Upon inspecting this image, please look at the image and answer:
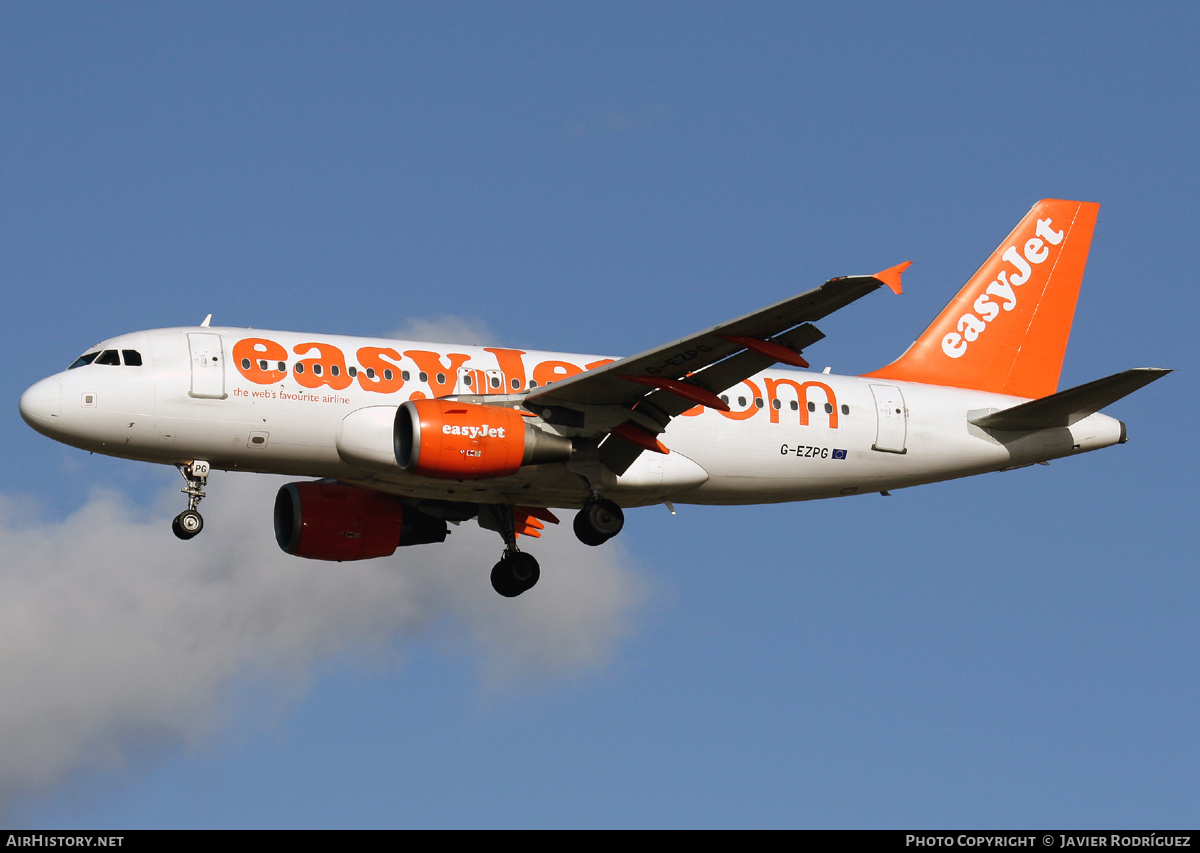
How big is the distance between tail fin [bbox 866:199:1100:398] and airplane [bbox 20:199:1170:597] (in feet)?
0.35

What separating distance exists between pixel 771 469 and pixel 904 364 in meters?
6.01

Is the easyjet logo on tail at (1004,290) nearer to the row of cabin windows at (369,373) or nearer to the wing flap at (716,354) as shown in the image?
the wing flap at (716,354)

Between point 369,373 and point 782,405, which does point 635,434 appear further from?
point 369,373

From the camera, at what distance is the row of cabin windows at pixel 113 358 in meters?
32.7

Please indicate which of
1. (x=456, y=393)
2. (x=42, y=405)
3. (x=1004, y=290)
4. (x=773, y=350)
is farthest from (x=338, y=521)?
(x=1004, y=290)

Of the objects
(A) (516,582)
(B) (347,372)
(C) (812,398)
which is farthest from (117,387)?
(C) (812,398)

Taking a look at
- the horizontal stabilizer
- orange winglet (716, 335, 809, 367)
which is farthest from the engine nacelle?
the horizontal stabilizer

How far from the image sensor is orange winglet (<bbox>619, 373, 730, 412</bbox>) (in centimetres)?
3241

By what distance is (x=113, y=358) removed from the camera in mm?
32812

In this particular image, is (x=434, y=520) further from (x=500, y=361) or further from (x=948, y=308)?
(x=948, y=308)

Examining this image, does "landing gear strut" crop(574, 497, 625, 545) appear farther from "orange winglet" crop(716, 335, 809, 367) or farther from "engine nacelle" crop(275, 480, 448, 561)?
"orange winglet" crop(716, 335, 809, 367)

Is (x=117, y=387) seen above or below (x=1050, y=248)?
below

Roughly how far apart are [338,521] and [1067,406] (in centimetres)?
1700
